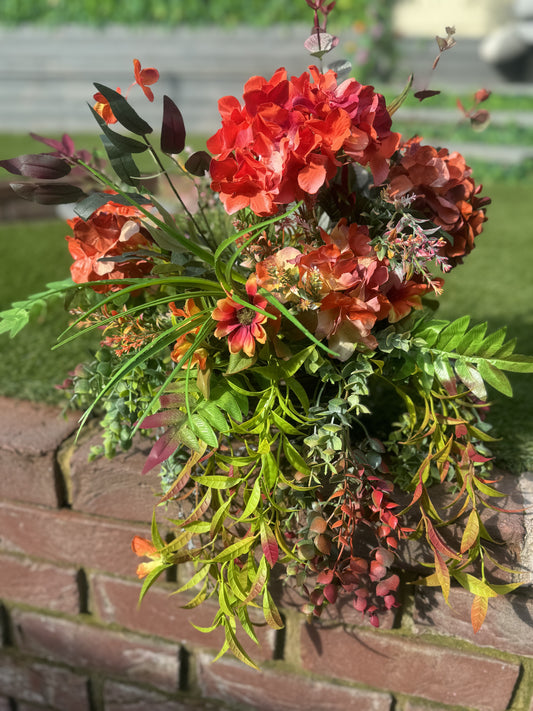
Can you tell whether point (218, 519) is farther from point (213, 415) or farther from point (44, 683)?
point (44, 683)

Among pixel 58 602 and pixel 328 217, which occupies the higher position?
pixel 328 217

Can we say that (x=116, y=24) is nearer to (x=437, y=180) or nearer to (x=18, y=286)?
(x=18, y=286)

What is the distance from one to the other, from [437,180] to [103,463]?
2.11ft

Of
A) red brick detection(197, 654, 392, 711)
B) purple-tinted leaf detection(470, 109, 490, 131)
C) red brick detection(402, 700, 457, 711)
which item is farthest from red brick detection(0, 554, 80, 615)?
purple-tinted leaf detection(470, 109, 490, 131)

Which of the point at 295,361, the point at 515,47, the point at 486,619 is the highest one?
the point at 515,47

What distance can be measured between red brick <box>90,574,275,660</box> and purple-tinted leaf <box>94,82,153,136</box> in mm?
714

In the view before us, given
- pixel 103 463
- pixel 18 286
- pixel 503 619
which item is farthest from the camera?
pixel 18 286

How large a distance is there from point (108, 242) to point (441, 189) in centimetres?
43

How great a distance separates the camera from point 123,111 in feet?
2.20

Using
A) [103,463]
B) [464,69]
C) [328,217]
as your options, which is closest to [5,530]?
[103,463]

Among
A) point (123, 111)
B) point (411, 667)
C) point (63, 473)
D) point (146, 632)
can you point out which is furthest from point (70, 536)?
point (123, 111)

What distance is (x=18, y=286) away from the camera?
1.84 metres

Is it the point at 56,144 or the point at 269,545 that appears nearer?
the point at 269,545

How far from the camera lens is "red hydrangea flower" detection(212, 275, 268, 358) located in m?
0.65
